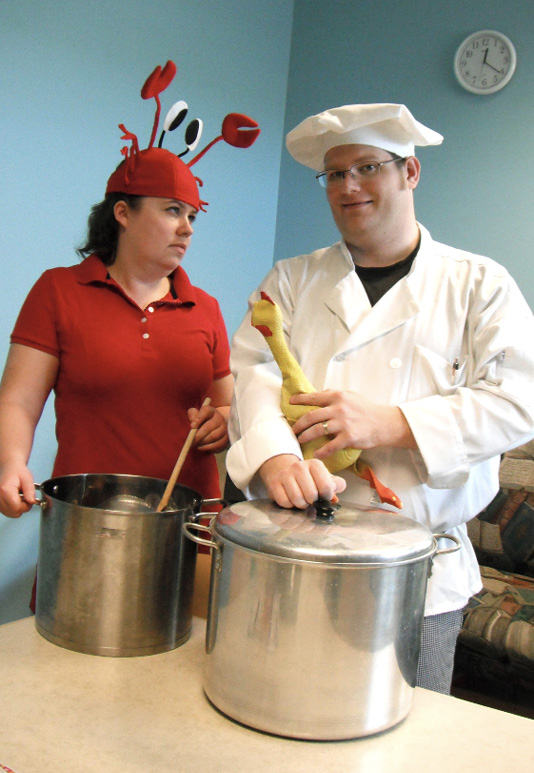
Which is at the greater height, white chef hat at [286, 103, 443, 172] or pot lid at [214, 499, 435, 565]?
white chef hat at [286, 103, 443, 172]

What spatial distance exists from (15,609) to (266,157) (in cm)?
220

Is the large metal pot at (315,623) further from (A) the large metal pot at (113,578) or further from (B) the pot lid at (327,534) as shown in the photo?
(A) the large metal pot at (113,578)

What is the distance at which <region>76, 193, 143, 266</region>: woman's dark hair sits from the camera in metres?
1.42

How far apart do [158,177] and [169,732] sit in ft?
3.25

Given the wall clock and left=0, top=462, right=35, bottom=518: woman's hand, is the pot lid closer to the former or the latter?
left=0, top=462, right=35, bottom=518: woman's hand

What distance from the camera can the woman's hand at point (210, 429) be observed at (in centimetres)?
113

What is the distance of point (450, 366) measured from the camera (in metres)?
1.02

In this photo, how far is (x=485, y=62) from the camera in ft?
9.50

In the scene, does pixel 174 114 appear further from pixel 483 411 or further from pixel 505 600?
pixel 505 600

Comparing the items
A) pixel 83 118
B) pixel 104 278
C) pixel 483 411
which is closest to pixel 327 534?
pixel 483 411

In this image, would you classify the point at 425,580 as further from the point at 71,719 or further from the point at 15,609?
the point at 15,609

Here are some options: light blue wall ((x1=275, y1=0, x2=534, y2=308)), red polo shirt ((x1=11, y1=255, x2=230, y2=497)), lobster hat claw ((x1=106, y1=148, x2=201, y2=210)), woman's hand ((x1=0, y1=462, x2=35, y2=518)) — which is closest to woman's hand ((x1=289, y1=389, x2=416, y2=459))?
woman's hand ((x1=0, y1=462, x2=35, y2=518))

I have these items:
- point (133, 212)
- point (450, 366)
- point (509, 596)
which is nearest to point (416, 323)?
point (450, 366)

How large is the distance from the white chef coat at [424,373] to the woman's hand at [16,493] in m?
0.28
